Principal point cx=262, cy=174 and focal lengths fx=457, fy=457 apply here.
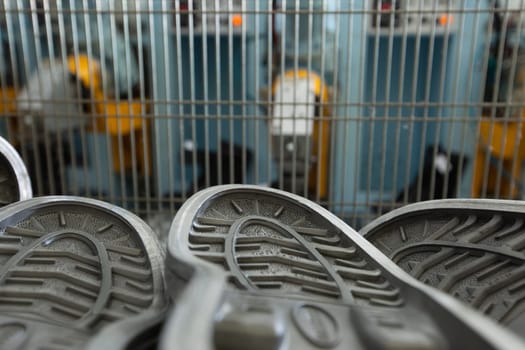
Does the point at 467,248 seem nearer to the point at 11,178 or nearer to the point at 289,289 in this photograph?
the point at 289,289

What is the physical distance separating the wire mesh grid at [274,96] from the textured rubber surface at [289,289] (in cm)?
94

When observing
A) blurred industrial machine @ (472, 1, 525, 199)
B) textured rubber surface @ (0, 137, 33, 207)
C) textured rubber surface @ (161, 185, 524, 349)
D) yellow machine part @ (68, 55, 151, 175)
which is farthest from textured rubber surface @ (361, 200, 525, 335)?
yellow machine part @ (68, 55, 151, 175)

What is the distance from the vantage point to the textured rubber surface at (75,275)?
58 centimetres

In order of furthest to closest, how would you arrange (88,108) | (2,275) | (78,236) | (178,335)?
(88,108)
(78,236)
(2,275)
(178,335)

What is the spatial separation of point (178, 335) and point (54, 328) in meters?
0.28

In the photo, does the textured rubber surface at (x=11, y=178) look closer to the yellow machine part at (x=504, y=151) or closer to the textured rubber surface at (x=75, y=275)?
the textured rubber surface at (x=75, y=275)

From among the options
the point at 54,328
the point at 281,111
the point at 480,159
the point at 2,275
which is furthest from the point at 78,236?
the point at 480,159

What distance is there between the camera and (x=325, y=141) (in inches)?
87.5

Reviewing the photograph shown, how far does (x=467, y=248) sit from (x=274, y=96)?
1223 mm

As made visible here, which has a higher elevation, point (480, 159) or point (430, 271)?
point (430, 271)

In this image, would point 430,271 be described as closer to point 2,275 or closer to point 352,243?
point 352,243

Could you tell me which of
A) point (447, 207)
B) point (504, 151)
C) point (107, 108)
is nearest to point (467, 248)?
point (447, 207)

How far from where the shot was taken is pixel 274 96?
194cm

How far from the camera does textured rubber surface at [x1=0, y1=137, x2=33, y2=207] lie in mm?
1119
